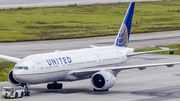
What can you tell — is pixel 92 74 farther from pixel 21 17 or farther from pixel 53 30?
pixel 21 17

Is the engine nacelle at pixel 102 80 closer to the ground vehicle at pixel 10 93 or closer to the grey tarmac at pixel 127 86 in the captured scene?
the grey tarmac at pixel 127 86

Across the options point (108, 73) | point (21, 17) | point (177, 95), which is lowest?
point (177, 95)

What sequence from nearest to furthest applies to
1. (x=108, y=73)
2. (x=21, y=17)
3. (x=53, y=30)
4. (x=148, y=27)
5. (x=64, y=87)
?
(x=108, y=73) → (x=64, y=87) → (x=53, y=30) → (x=148, y=27) → (x=21, y=17)

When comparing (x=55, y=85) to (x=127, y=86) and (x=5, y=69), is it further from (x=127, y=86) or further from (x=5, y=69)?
(x=5, y=69)

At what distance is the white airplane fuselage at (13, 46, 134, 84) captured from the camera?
41.9m

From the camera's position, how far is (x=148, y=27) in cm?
12850

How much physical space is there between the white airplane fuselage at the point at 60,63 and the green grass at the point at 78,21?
52.4m

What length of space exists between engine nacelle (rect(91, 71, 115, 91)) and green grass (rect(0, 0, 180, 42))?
58.2 meters

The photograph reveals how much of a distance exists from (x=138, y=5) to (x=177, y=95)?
147 metres

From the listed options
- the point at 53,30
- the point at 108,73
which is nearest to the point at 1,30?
the point at 53,30

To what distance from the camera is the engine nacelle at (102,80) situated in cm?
4391

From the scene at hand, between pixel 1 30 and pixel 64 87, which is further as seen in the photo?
pixel 1 30

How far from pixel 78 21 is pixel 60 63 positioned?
93998mm

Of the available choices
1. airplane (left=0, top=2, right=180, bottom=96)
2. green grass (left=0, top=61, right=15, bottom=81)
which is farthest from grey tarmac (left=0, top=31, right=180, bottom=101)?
green grass (left=0, top=61, right=15, bottom=81)
